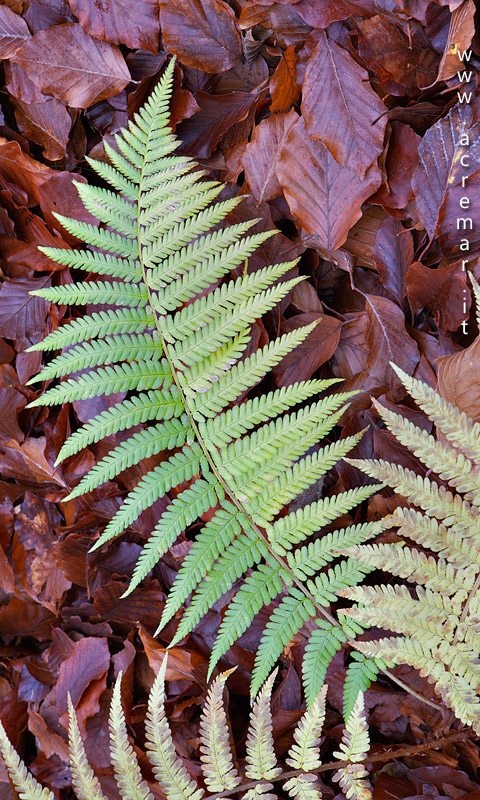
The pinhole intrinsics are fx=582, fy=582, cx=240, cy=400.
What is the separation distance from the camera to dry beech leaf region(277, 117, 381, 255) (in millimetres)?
1497

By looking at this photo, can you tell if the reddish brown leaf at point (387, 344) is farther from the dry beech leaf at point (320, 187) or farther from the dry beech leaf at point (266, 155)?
the dry beech leaf at point (266, 155)

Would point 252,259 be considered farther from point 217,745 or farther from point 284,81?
point 217,745

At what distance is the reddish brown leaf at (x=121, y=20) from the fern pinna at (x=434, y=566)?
118 centimetres

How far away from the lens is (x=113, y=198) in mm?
1476

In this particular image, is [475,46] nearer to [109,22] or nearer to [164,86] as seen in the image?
[164,86]

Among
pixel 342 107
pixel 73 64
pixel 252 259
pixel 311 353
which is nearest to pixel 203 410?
pixel 311 353

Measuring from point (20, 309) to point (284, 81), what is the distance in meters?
1.03

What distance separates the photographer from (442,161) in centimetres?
143

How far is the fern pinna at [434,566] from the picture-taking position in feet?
3.70

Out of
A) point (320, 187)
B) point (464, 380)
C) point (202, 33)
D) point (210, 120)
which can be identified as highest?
point (202, 33)

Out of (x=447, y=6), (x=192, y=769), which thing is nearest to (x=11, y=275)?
(x=447, y=6)

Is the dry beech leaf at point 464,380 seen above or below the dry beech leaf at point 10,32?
below

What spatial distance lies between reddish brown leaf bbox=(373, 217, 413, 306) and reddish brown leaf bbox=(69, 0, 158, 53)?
0.83m

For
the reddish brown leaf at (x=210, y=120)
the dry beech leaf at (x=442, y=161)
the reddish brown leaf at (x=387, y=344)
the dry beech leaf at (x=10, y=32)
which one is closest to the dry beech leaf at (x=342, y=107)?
the dry beech leaf at (x=442, y=161)
